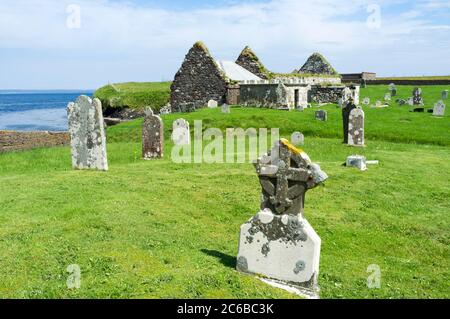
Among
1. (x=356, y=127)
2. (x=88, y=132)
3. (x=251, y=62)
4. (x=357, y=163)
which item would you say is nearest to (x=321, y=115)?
(x=356, y=127)

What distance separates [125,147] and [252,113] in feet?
35.4

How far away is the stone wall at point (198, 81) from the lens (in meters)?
41.7

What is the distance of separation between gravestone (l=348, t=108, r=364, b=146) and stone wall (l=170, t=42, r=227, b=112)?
20173 mm

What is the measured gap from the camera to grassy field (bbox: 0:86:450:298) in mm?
7625

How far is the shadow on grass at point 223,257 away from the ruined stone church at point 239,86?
28194 mm

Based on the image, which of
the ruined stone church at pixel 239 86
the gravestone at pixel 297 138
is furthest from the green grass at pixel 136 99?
the gravestone at pixel 297 138

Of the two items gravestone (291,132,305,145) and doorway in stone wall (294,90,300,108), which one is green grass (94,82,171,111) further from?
gravestone (291,132,305,145)

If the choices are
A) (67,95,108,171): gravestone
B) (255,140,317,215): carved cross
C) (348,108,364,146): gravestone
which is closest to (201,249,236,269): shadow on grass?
(255,140,317,215): carved cross

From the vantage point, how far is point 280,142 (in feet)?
26.3

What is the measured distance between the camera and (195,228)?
431 inches

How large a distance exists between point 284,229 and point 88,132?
10948 millimetres
